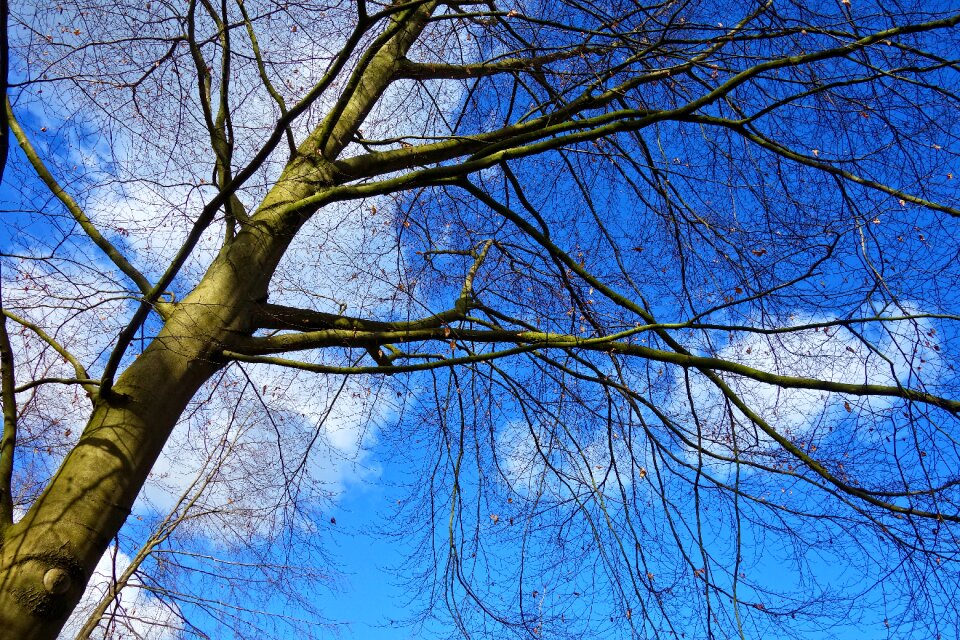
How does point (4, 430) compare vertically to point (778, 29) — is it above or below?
below

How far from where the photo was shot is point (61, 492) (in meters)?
2.46

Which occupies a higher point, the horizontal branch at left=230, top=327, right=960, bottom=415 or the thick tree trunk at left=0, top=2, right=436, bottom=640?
the horizontal branch at left=230, top=327, right=960, bottom=415

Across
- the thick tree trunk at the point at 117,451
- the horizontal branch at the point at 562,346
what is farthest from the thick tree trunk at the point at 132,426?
the horizontal branch at the point at 562,346

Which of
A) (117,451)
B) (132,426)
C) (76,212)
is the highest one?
(76,212)

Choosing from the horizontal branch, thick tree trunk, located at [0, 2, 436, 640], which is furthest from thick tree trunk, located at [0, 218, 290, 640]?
the horizontal branch

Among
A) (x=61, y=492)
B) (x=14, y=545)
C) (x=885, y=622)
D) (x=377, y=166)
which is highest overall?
(x=377, y=166)

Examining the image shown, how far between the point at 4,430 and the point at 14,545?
0.45 metres

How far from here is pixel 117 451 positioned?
2574mm

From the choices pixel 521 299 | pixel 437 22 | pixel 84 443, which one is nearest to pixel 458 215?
pixel 521 299

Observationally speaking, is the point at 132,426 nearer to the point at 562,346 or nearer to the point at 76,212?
the point at 76,212

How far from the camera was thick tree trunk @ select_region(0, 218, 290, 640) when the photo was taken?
7.46 ft

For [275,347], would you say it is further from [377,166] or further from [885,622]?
[885,622]

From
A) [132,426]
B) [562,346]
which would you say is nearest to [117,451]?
[132,426]

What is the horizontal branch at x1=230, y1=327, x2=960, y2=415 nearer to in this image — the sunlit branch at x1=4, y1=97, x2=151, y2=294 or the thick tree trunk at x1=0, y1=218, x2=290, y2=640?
the thick tree trunk at x1=0, y1=218, x2=290, y2=640
